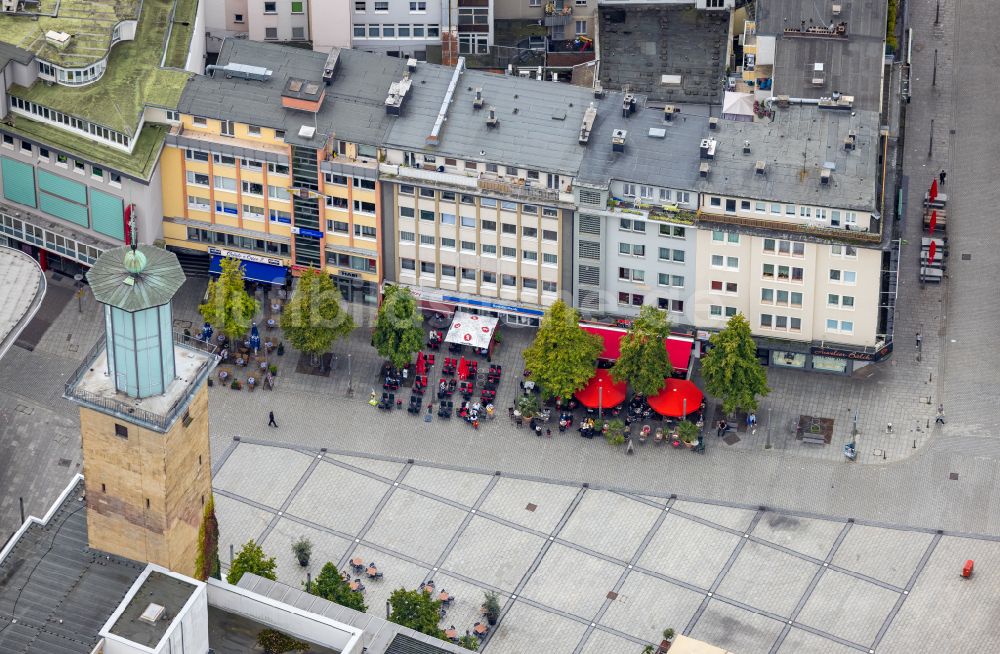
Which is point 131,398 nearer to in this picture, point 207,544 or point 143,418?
point 143,418

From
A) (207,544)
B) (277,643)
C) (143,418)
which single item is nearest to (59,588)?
(207,544)

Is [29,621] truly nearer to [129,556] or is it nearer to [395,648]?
[129,556]

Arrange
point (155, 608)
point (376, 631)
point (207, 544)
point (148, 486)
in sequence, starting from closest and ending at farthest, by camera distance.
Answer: point (148, 486) → point (155, 608) → point (207, 544) → point (376, 631)

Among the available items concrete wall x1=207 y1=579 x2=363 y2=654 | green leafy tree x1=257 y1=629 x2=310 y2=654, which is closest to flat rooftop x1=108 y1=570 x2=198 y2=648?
concrete wall x1=207 y1=579 x2=363 y2=654

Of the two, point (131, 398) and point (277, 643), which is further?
point (277, 643)

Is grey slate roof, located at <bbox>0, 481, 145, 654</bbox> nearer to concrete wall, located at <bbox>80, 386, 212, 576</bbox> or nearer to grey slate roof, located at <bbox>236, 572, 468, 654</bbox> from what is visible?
concrete wall, located at <bbox>80, 386, 212, 576</bbox>

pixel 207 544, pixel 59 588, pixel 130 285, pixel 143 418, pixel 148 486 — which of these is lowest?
pixel 59 588
